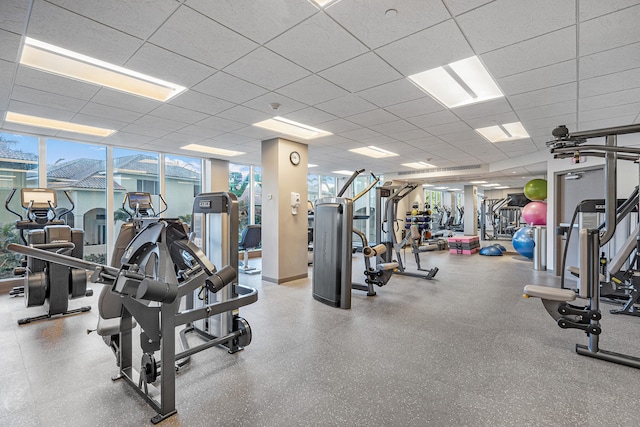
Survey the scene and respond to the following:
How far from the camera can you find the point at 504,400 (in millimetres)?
2107

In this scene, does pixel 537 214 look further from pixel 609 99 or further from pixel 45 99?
pixel 45 99

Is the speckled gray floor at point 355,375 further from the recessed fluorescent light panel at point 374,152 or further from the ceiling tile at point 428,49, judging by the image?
the recessed fluorescent light panel at point 374,152

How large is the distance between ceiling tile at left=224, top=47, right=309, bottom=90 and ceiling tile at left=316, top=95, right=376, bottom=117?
0.72 m

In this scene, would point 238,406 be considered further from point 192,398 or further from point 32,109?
point 32,109

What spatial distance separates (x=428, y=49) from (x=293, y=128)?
3065 mm

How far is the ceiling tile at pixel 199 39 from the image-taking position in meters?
2.11

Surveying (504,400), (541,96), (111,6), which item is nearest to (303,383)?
(504,400)

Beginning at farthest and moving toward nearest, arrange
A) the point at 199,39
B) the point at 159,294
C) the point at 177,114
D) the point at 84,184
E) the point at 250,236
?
the point at 250,236
the point at 84,184
the point at 177,114
the point at 199,39
the point at 159,294

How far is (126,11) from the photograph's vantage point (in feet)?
6.54

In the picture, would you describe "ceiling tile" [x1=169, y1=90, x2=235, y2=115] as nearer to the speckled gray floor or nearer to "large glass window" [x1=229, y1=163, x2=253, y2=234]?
the speckled gray floor

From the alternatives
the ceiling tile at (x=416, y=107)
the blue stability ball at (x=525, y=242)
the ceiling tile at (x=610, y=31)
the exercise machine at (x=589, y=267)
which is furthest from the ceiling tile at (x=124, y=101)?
the blue stability ball at (x=525, y=242)

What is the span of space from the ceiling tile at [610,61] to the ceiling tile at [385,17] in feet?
4.95

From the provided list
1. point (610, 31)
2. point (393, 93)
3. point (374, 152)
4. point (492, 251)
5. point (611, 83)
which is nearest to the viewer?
point (610, 31)

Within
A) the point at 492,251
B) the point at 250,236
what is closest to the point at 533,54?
the point at 250,236
